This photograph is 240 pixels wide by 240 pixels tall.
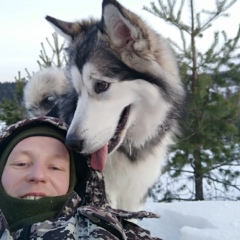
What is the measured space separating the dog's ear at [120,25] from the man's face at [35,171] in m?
0.97

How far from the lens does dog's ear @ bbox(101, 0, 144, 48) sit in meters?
2.04

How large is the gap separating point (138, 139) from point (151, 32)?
66 centimetres

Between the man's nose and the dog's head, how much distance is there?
0.73 metres

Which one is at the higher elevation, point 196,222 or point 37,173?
point 37,173

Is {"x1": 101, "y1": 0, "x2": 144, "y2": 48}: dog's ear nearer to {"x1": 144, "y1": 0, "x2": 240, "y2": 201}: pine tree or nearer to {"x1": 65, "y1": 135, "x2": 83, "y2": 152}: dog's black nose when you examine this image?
{"x1": 65, "y1": 135, "x2": 83, "y2": 152}: dog's black nose

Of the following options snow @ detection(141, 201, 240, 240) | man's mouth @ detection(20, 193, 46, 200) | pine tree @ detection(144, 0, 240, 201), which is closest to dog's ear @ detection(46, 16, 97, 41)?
man's mouth @ detection(20, 193, 46, 200)

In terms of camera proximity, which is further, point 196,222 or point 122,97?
point 196,222

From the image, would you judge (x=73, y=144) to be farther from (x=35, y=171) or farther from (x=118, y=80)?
(x=118, y=80)

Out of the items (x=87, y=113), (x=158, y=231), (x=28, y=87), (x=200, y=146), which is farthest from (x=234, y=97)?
(x=87, y=113)

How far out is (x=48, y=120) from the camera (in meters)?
1.37

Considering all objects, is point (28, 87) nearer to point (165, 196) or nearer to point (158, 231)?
point (158, 231)

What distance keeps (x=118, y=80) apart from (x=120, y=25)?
0.30 metres

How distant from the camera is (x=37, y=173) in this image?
4.07 ft

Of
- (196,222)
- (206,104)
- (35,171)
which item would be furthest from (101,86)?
(206,104)
